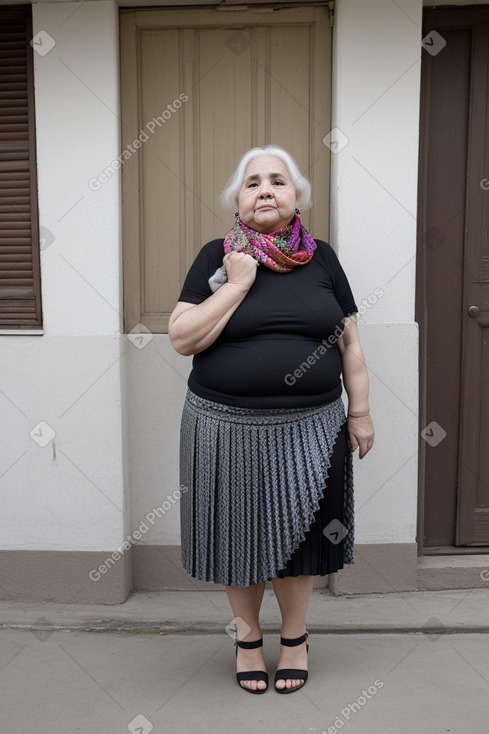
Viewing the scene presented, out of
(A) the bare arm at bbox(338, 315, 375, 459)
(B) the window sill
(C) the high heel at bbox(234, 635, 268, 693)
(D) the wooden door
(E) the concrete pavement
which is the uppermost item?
(D) the wooden door

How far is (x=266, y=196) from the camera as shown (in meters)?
2.55

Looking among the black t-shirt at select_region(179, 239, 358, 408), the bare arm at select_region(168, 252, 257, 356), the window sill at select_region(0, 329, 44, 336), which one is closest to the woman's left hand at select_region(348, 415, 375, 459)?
the black t-shirt at select_region(179, 239, 358, 408)

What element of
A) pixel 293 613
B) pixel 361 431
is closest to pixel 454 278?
pixel 361 431

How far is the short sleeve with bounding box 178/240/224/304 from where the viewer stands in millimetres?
2574

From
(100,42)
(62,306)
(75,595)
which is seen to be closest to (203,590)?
(75,595)

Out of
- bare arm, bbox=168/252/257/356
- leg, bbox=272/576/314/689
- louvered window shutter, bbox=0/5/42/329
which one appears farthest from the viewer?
louvered window shutter, bbox=0/5/42/329

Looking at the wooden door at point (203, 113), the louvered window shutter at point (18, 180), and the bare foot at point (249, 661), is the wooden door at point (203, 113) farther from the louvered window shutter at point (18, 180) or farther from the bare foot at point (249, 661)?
the bare foot at point (249, 661)

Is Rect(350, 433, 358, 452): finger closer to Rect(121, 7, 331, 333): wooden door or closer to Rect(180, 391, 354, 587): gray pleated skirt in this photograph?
Rect(180, 391, 354, 587): gray pleated skirt

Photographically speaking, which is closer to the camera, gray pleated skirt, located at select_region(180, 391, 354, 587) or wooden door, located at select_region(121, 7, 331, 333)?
gray pleated skirt, located at select_region(180, 391, 354, 587)

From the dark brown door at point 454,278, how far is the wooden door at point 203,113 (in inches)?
19.9

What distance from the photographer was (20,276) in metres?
3.47

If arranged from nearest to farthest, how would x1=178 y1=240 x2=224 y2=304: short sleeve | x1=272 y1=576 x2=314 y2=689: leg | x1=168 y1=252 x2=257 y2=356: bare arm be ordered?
x1=168 y1=252 x2=257 y2=356: bare arm
x1=178 y1=240 x2=224 y2=304: short sleeve
x1=272 y1=576 x2=314 y2=689: leg

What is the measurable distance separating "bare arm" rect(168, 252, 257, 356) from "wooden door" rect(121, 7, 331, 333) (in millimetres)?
1022

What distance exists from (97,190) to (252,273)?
45.8 inches
